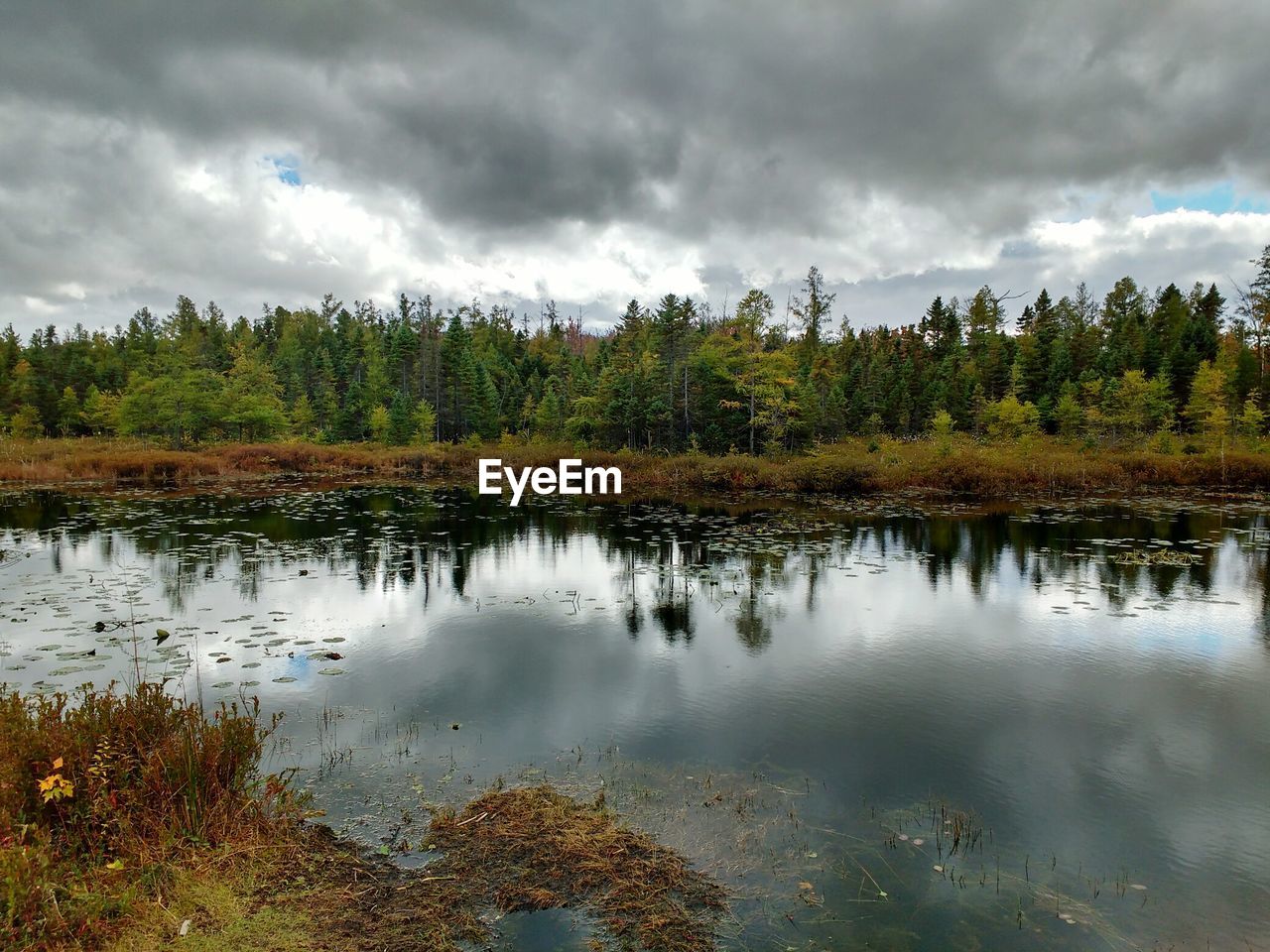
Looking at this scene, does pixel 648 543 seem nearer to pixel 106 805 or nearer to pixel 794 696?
pixel 794 696

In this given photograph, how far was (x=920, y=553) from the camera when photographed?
18953 mm

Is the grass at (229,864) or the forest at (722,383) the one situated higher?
the forest at (722,383)

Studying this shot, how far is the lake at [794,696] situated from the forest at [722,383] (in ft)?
91.1

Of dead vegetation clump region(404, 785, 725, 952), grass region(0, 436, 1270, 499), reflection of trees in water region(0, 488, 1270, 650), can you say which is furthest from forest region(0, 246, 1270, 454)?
dead vegetation clump region(404, 785, 725, 952)

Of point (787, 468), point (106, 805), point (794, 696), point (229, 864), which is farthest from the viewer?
point (787, 468)

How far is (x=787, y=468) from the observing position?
36.8 meters

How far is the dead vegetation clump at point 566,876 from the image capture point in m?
4.58

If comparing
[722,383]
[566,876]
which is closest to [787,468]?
[722,383]

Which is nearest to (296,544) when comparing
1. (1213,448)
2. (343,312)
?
(1213,448)

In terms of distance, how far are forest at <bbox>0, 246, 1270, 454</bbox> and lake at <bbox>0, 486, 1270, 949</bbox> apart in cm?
2775

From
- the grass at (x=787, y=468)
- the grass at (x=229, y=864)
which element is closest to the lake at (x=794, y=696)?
the grass at (x=229, y=864)

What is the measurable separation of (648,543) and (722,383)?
1085 inches

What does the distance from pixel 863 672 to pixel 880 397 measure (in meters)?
56.1

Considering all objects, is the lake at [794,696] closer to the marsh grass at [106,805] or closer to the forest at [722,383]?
the marsh grass at [106,805]
